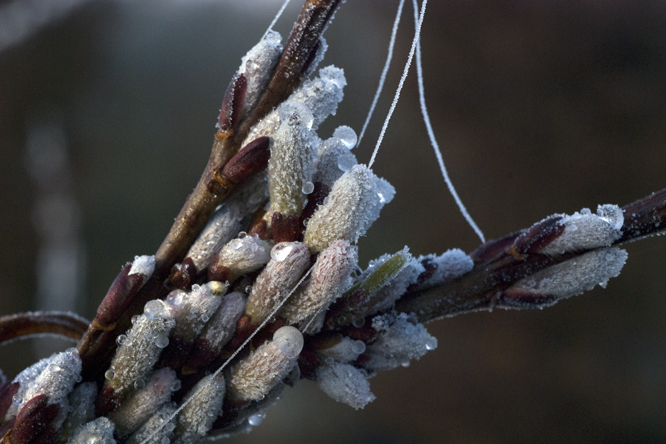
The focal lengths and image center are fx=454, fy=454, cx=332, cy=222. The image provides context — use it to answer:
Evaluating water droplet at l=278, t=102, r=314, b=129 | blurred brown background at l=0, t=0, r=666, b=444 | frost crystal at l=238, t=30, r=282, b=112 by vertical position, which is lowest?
blurred brown background at l=0, t=0, r=666, b=444

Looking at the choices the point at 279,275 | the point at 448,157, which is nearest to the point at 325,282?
the point at 279,275

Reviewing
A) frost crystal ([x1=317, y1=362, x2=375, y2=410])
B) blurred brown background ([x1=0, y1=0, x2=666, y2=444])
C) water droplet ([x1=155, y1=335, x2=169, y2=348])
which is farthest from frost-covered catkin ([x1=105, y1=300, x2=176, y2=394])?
blurred brown background ([x1=0, y1=0, x2=666, y2=444])

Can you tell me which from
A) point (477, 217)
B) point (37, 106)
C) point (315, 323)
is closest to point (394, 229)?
point (477, 217)

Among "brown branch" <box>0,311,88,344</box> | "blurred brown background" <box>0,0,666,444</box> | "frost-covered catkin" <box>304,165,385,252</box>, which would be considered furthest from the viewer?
"blurred brown background" <box>0,0,666,444</box>

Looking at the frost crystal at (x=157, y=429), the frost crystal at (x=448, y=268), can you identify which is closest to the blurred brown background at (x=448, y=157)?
the frost crystal at (x=448, y=268)

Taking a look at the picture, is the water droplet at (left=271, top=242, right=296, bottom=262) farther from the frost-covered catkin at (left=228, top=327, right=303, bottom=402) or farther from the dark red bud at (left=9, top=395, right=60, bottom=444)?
the dark red bud at (left=9, top=395, right=60, bottom=444)

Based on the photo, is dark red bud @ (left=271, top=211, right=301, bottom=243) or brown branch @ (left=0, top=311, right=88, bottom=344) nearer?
dark red bud @ (left=271, top=211, right=301, bottom=243)

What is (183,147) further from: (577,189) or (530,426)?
(530,426)

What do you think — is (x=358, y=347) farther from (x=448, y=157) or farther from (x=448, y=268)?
(x=448, y=157)
